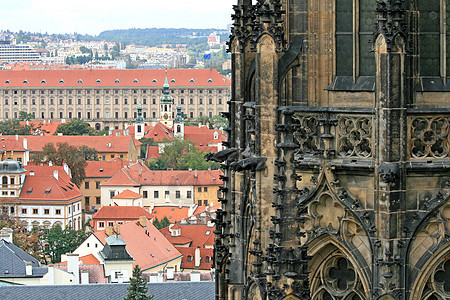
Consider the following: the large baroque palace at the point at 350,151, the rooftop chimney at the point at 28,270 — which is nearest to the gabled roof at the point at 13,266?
the rooftop chimney at the point at 28,270

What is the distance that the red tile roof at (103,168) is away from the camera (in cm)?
18262

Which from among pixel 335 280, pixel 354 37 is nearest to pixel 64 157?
pixel 335 280

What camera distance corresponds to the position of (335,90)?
12.7m

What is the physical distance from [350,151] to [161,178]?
527 ft

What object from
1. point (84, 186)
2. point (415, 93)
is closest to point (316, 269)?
point (415, 93)

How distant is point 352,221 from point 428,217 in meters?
0.76

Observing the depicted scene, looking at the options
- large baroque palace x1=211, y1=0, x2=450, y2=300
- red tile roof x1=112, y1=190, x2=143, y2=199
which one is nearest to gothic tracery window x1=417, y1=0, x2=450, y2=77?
large baroque palace x1=211, y1=0, x2=450, y2=300

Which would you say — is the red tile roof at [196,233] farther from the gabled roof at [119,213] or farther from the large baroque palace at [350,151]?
the large baroque palace at [350,151]

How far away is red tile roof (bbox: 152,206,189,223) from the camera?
152125 mm

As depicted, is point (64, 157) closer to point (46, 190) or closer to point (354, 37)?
point (46, 190)

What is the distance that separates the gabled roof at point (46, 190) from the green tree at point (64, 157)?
52.3 feet

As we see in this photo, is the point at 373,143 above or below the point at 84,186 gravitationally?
above

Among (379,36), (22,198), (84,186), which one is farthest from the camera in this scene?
(84,186)

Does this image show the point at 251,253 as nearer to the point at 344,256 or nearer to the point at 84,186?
the point at 344,256
